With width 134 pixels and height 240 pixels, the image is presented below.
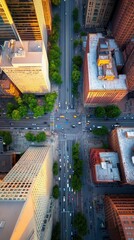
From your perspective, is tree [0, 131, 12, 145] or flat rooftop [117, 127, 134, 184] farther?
tree [0, 131, 12, 145]

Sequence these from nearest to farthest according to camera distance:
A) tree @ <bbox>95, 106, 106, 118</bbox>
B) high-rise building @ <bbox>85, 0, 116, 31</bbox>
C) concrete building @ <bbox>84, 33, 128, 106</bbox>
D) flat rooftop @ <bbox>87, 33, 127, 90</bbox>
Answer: concrete building @ <bbox>84, 33, 128, 106</bbox>
flat rooftop @ <bbox>87, 33, 127, 90</bbox>
tree @ <bbox>95, 106, 106, 118</bbox>
high-rise building @ <bbox>85, 0, 116, 31</bbox>

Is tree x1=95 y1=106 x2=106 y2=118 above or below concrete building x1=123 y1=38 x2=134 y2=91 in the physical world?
below

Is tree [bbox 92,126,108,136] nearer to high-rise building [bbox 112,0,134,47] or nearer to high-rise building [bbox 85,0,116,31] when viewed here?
high-rise building [bbox 112,0,134,47]

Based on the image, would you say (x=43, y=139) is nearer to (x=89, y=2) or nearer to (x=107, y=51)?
(x=107, y=51)

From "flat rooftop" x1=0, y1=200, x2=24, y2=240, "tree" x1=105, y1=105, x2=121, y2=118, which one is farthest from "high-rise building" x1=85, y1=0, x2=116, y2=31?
"flat rooftop" x1=0, y1=200, x2=24, y2=240

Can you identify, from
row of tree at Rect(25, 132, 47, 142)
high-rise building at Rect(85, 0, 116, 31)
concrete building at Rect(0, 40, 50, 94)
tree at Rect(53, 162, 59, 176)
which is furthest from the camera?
high-rise building at Rect(85, 0, 116, 31)

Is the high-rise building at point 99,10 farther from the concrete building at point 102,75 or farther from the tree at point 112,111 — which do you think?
the tree at point 112,111
